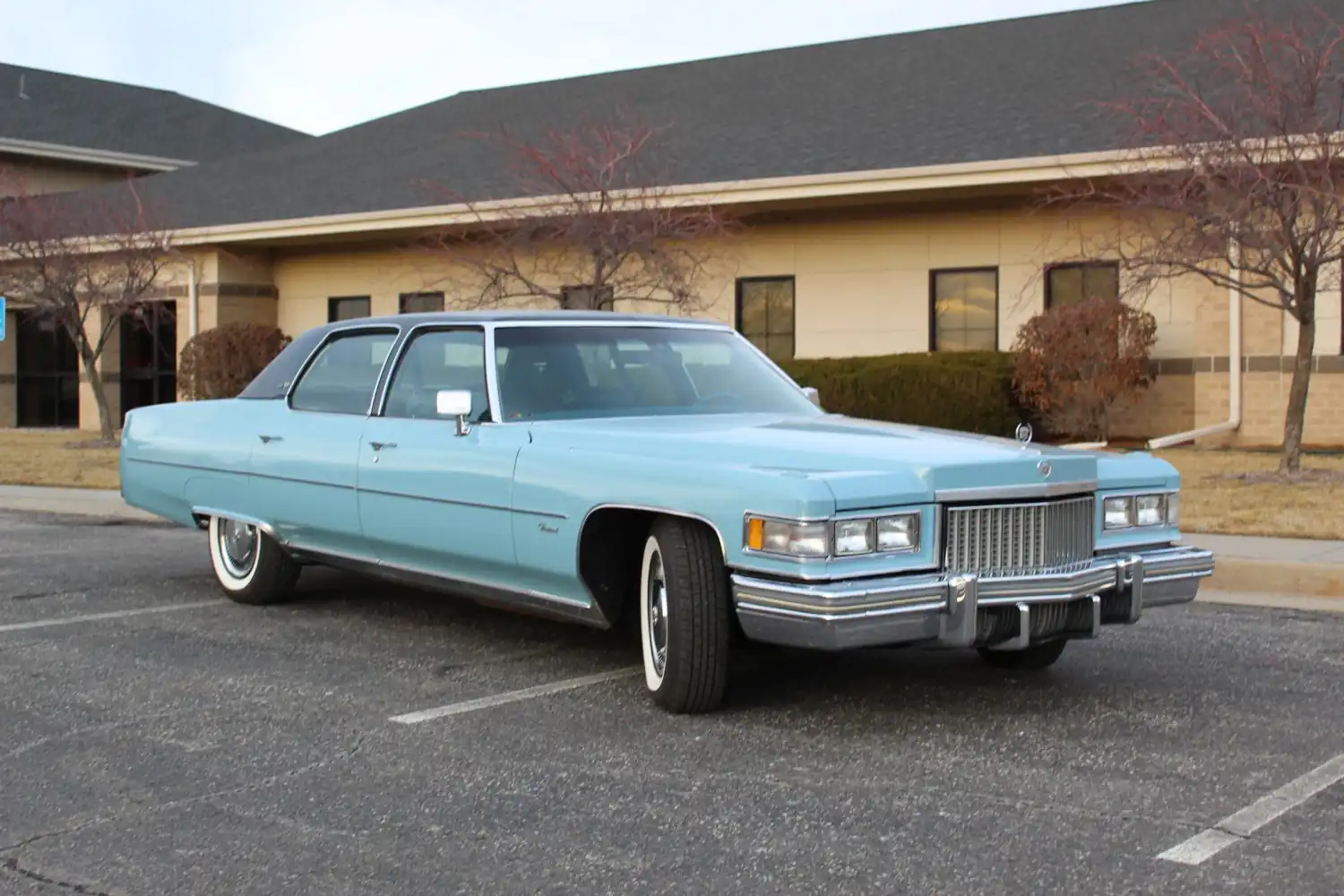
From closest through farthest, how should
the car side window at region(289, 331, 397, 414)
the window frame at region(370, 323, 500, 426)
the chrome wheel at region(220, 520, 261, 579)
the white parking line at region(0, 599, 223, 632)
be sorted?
the window frame at region(370, 323, 500, 426) → the car side window at region(289, 331, 397, 414) → the white parking line at region(0, 599, 223, 632) → the chrome wheel at region(220, 520, 261, 579)

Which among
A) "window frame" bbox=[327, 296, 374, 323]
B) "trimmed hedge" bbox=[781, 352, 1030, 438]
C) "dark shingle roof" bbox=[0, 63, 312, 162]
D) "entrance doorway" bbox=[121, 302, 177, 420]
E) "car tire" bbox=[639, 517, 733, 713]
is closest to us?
"car tire" bbox=[639, 517, 733, 713]

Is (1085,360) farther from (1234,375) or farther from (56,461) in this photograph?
(56,461)

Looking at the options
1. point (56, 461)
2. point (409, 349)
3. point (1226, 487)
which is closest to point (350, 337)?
point (409, 349)

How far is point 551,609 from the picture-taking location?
6031 millimetres

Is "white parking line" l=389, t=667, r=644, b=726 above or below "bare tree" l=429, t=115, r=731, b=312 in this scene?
below

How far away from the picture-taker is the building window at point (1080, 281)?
720 inches

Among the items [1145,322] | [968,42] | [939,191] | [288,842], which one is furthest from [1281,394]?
[288,842]

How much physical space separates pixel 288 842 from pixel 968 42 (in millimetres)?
20695

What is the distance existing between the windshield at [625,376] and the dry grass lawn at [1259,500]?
4.58 metres

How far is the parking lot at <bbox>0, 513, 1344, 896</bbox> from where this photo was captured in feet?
12.9

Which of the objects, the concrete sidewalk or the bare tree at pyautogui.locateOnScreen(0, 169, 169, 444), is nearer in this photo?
the concrete sidewalk

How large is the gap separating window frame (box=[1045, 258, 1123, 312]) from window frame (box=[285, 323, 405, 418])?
11836 millimetres

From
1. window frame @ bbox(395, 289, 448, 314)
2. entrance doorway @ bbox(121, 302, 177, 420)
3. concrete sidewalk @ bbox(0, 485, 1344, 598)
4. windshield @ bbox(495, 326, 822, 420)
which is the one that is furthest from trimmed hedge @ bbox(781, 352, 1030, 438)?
entrance doorway @ bbox(121, 302, 177, 420)

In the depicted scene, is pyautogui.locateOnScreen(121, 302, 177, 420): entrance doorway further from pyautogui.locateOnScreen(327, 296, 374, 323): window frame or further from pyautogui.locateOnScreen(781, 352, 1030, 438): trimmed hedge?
pyautogui.locateOnScreen(781, 352, 1030, 438): trimmed hedge
